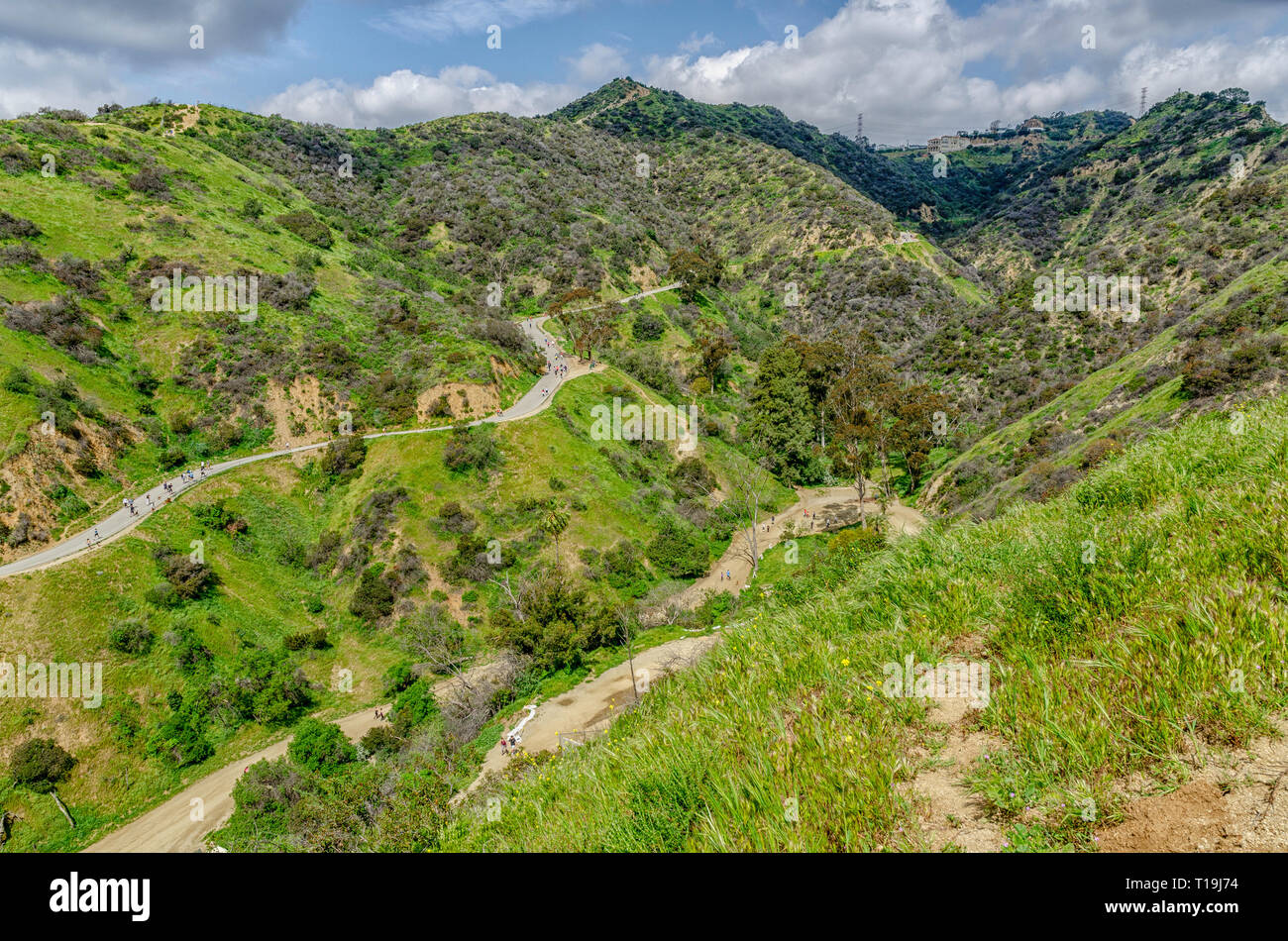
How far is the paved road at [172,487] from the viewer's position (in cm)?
2942

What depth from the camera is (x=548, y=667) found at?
3070 cm

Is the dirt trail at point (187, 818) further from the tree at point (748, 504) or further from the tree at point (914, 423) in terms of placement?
the tree at point (914, 423)

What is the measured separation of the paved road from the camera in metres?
29.4

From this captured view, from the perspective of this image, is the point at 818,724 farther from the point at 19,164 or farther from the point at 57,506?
the point at 19,164

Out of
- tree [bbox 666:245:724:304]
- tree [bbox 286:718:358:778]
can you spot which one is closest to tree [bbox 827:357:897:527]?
tree [bbox 666:245:724:304]

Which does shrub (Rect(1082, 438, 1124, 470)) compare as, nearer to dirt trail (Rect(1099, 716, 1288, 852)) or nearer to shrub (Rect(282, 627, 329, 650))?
dirt trail (Rect(1099, 716, 1288, 852))

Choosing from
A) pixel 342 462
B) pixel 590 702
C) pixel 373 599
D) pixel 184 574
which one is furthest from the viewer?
pixel 342 462

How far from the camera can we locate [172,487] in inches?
1447

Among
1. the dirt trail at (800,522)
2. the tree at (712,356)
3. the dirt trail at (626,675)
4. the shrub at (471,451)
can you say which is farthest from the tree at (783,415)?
the shrub at (471,451)

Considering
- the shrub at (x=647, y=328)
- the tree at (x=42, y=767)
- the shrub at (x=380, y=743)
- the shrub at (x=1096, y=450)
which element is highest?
the shrub at (x=647, y=328)

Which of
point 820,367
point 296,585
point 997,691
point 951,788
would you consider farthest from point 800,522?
point 951,788

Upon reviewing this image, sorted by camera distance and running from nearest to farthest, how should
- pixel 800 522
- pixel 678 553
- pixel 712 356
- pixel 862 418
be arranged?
pixel 678 553 → pixel 862 418 → pixel 800 522 → pixel 712 356

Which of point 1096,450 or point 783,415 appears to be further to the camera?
point 783,415

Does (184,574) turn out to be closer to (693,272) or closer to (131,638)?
(131,638)
